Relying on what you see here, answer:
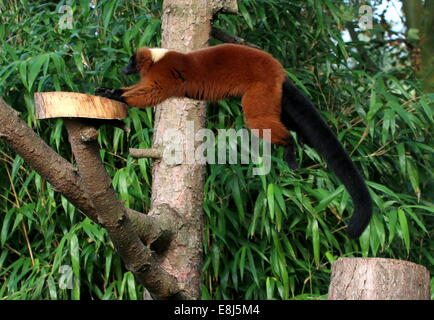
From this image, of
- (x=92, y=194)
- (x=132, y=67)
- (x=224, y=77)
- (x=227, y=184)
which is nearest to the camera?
(x=92, y=194)

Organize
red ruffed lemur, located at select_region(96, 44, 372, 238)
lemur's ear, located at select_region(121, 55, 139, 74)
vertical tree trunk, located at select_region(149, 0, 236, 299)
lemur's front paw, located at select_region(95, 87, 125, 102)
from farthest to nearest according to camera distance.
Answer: vertical tree trunk, located at select_region(149, 0, 236, 299)
lemur's ear, located at select_region(121, 55, 139, 74)
red ruffed lemur, located at select_region(96, 44, 372, 238)
lemur's front paw, located at select_region(95, 87, 125, 102)

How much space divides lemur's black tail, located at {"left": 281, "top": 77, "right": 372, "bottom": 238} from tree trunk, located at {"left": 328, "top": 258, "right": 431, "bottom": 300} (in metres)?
0.17

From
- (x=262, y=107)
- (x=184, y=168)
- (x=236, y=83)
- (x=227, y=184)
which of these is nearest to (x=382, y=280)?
(x=262, y=107)

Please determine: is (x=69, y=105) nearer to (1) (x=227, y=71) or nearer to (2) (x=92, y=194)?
(2) (x=92, y=194)

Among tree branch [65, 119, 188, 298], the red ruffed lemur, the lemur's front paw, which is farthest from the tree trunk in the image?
the lemur's front paw

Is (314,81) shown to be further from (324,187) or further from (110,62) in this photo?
(110,62)

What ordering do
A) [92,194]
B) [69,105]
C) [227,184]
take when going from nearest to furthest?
[69,105], [92,194], [227,184]

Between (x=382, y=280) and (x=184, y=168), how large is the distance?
39.8 inches

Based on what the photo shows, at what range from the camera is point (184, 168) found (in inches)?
113

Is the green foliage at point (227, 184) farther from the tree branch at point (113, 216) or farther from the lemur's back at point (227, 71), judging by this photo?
the lemur's back at point (227, 71)

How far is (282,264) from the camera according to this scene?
3527mm

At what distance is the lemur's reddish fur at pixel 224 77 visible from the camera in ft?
7.84

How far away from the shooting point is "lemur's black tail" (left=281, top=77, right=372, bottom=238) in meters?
2.45

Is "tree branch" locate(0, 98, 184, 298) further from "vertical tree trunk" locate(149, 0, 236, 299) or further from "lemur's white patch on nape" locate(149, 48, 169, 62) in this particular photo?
"lemur's white patch on nape" locate(149, 48, 169, 62)
